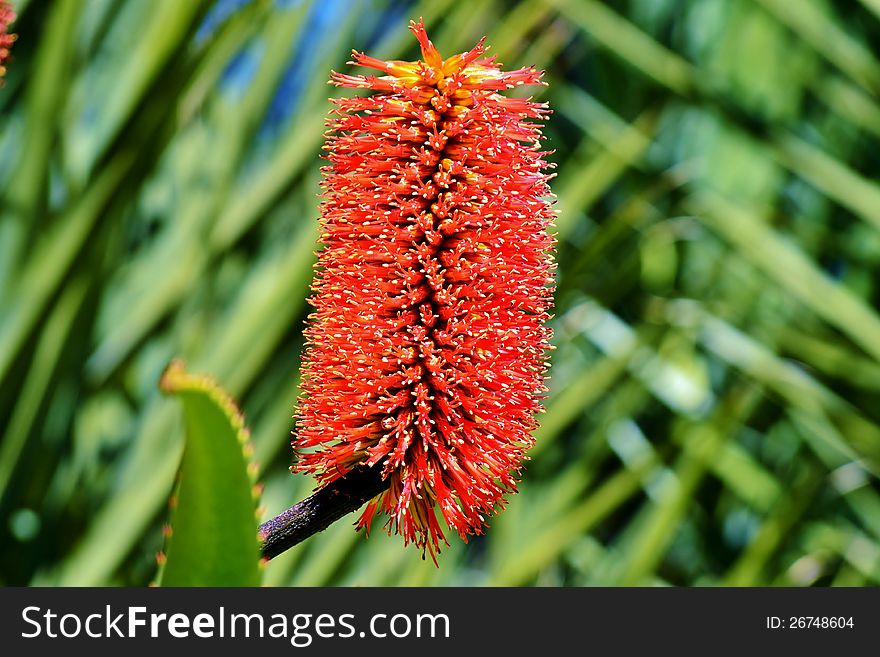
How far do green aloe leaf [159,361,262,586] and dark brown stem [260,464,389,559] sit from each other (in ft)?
0.04

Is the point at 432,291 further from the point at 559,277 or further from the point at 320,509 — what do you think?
the point at 559,277

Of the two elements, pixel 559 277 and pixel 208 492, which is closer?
pixel 208 492

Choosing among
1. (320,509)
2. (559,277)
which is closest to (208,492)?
(320,509)

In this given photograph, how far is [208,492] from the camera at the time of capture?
0.06 metres

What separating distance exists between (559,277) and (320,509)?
0.36m

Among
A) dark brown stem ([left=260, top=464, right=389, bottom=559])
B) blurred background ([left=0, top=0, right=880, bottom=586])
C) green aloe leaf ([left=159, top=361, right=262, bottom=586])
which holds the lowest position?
blurred background ([left=0, top=0, right=880, bottom=586])

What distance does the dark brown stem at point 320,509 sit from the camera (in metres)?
0.07

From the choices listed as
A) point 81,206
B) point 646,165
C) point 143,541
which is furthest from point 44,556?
point 646,165

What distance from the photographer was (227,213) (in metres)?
0.32

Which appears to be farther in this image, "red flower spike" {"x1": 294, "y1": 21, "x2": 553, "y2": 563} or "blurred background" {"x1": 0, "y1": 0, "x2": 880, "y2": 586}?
"blurred background" {"x1": 0, "y1": 0, "x2": 880, "y2": 586}

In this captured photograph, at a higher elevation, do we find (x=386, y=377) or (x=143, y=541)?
(x=386, y=377)

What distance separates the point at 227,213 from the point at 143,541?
12 centimetres

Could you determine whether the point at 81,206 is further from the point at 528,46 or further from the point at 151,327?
the point at 528,46

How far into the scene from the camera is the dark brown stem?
7 cm
